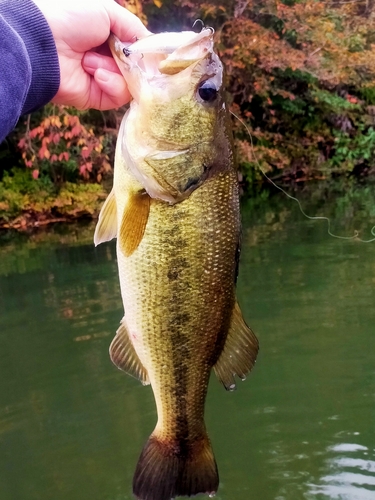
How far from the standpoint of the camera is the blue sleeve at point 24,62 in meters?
1.57

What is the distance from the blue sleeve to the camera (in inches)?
61.9

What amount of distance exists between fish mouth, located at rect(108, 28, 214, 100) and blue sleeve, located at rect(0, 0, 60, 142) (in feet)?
0.85

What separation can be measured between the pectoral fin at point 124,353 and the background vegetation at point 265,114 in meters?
9.41

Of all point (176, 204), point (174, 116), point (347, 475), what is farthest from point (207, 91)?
point (347, 475)

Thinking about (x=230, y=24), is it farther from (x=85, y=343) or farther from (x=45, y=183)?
(x=85, y=343)

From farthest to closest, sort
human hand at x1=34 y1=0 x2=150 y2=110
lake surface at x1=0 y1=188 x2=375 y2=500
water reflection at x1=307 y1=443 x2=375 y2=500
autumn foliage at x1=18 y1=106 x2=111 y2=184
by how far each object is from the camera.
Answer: autumn foliage at x1=18 y1=106 x2=111 y2=184
lake surface at x1=0 y1=188 x2=375 y2=500
water reflection at x1=307 y1=443 x2=375 y2=500
human hand at x1=34 y1=0 x2=150 y2=110

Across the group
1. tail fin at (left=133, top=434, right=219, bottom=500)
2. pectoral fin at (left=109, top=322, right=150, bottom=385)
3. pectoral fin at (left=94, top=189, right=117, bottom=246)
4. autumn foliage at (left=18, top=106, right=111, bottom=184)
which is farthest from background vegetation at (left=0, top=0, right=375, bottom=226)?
tail fin at (left=133, top=434, right=219, bottom=500)

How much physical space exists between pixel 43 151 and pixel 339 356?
318 inches

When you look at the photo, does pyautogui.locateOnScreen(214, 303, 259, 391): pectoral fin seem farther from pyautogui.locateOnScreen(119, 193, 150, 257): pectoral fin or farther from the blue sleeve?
the blue sleeve

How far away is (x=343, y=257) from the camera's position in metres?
8.23

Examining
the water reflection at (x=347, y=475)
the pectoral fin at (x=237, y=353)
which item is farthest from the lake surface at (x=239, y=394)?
the pectoral fin at (x=237, y=353)

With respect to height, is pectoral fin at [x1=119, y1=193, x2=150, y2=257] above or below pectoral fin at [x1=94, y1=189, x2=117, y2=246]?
above

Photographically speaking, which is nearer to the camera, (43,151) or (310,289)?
(310,289)

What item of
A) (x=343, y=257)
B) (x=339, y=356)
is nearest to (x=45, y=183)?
(x=343, y=257)
